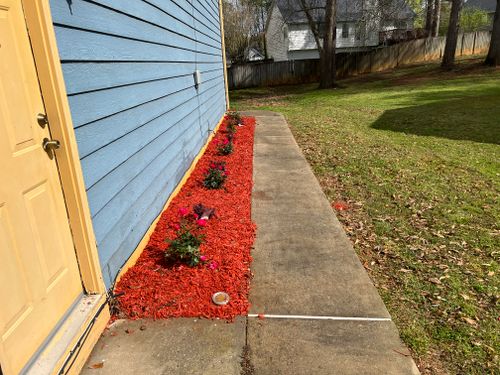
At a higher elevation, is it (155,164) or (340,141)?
(155,164)

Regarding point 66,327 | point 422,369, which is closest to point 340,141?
point 422,369

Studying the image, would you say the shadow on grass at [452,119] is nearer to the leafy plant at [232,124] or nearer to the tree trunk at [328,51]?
the leafy plant at [232,124]

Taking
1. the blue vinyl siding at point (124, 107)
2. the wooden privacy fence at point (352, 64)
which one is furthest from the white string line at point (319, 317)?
the wooden privacy fence at point (352, 64)

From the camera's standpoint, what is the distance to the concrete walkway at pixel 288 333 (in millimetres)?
2248

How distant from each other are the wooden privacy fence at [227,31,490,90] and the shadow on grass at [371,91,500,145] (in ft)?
45.2

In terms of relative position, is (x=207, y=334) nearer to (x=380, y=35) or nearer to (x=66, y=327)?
(x=66, y=327)

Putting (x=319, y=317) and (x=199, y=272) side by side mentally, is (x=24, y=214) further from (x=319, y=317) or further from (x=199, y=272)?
(x=319, y=317)

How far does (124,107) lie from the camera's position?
10.7 feet

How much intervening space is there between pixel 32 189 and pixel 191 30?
5330 millimetres

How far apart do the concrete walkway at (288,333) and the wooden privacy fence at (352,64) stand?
79.7ft

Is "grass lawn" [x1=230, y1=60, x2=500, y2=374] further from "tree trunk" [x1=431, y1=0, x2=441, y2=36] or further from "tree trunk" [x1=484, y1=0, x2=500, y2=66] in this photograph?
"tree trunk" [x1=431, y1=0, x2=441, y2=36]

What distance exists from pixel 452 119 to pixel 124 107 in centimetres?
973

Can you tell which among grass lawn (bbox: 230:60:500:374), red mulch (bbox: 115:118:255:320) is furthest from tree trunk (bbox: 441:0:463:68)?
red mulch (bbox: 115:118:255:320)

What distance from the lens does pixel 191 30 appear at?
6637 mm
